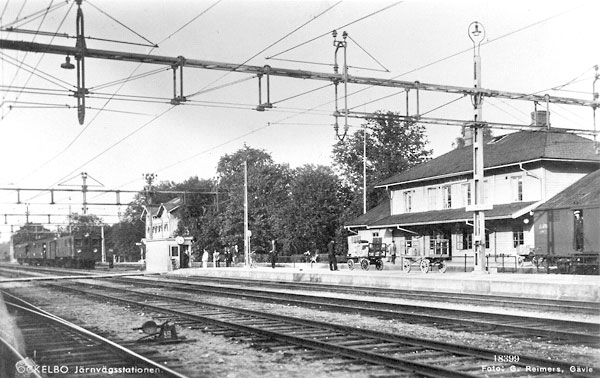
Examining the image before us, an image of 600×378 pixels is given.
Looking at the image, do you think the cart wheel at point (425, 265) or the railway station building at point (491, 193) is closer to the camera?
the cart wheel at point (425, 265)

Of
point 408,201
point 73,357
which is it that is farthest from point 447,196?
point 73,357

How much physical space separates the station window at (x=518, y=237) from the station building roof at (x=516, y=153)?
3884 millimetres


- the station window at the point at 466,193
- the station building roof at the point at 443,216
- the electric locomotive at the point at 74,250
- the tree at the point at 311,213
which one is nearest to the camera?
the station building roof at the point at 443,216

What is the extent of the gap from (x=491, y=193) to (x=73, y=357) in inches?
1309

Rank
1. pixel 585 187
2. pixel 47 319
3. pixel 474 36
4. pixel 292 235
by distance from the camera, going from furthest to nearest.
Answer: pixel 292 235 < pixel 585 187 < pixel 474 36 < pixel 47 319

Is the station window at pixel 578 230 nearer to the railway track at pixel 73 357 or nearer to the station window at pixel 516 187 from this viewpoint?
the station window at pixel 516 187

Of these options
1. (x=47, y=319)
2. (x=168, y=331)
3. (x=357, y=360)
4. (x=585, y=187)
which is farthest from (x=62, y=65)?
(x=585, y=187)

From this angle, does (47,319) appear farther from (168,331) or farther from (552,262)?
(552,262)

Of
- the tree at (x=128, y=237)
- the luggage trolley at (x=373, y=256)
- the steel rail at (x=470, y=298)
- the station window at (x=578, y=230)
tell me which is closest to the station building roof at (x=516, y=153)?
the station window at (x=578, y=230)

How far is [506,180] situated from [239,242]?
104 feet

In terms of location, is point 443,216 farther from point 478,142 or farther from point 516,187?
point 478,142

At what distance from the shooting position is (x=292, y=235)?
189 ft

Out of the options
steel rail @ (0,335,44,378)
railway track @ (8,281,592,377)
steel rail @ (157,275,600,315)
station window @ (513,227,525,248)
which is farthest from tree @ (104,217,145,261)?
steel rail @ (0,335,44,378)

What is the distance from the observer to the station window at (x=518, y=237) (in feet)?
115
